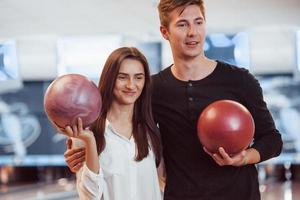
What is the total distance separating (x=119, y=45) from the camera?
16.5 feet

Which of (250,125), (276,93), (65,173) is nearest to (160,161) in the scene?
(250,125)

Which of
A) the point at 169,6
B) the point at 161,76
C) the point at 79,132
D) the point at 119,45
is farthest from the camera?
the point at 119,45

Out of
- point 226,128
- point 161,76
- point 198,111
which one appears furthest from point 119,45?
point 226,128

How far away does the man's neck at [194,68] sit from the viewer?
4.67ft

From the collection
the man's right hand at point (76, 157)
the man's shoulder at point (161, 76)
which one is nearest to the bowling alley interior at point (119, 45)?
the man's shoulder at point (161, 76)

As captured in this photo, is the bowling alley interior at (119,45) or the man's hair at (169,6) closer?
the man's hair at (169,6)

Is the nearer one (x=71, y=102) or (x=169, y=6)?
(x=71, y=102)

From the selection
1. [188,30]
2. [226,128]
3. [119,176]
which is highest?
[188,30]

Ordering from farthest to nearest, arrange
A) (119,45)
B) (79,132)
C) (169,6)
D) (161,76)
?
1. (119,45)
2. (161,76)
3. (169,6)
4. (79,132)

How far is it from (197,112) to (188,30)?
0.22 meters

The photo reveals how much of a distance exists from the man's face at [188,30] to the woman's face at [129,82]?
0.13m

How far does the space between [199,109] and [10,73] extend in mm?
4306

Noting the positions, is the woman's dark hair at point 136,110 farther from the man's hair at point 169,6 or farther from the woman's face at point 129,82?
the man's hair at point 169,6

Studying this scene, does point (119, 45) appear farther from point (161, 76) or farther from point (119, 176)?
point (119, 176)
